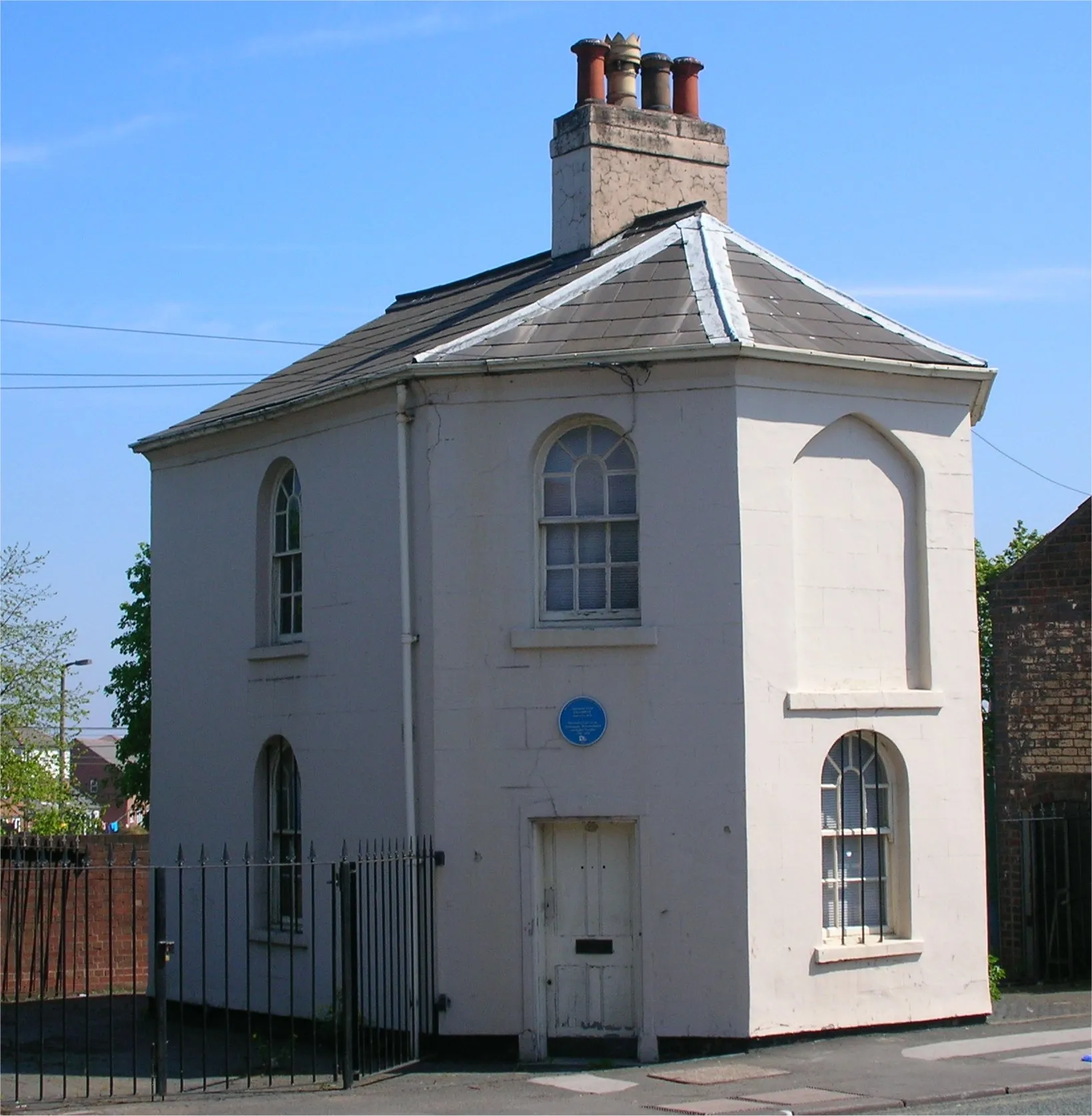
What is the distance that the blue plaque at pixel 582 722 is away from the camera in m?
13.9

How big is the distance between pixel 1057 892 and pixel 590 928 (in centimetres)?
680

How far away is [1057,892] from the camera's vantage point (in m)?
18.1

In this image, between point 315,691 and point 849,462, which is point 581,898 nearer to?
point 315,691

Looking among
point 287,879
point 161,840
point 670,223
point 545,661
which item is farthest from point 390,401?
point 161,840

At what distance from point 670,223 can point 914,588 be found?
4576mm

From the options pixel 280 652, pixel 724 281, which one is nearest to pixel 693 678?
pixel 724 281

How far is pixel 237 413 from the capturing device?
16891 mm

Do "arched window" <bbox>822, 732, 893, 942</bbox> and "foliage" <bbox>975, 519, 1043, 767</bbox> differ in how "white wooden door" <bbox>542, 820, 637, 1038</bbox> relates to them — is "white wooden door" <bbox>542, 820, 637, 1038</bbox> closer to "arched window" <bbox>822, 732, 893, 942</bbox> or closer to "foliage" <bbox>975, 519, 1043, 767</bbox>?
"arched window" <bbox>822, 732, 893, 942</bbox>

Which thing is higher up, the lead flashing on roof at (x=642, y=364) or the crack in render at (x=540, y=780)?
the lead flashing on roof at (x=642, y=364)

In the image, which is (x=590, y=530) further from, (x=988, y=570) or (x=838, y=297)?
(x=988, y=570)

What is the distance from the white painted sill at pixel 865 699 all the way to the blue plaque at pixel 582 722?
1632mm

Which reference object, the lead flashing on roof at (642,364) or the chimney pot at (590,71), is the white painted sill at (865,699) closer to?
the lead flashing on roof at (642,364)

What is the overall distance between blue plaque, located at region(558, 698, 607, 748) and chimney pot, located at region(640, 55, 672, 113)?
7.57 m

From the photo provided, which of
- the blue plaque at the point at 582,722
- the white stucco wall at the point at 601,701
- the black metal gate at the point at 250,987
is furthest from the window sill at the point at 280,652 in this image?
the blue plaque at the point at 582,722
